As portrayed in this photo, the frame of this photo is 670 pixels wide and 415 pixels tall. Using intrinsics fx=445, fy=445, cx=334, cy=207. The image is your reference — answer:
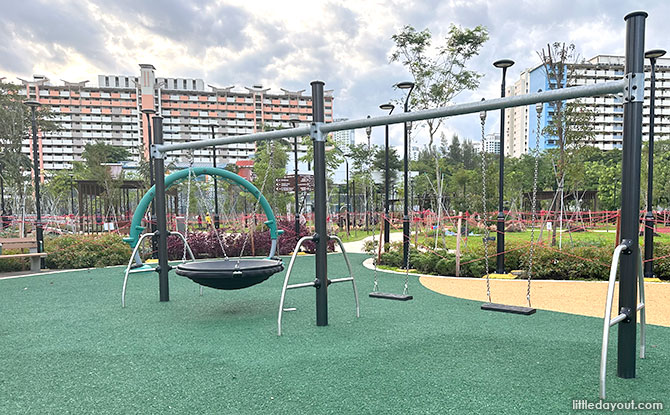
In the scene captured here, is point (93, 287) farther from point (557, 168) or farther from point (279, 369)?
point (557, 168)

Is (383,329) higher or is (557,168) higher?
(557,168)

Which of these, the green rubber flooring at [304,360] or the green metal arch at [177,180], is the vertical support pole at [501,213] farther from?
the green metal arch at [177,180]

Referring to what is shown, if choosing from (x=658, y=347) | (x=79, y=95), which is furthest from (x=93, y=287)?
(x=79, y=95)

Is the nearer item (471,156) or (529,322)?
(529,322)

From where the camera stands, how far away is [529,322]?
4746 millimetres

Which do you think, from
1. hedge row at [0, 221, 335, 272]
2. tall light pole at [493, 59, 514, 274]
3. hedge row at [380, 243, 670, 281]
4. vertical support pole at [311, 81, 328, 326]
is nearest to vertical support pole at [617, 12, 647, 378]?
vertical support pole at [311, 81, 328, 326]

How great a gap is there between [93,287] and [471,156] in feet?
230

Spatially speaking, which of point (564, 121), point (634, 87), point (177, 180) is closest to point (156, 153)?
point (177, 180)

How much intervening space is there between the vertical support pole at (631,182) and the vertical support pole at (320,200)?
2583 mm

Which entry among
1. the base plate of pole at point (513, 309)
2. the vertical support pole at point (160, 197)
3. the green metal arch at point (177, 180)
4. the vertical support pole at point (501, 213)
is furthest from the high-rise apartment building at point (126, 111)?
the base plate of pole at point (513, 309)

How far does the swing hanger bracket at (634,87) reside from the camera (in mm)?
2830

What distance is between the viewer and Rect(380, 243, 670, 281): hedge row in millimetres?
7645

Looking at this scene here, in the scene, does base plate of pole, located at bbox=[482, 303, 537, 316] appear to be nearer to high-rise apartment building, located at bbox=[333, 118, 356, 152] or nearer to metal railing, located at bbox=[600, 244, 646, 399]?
metal railing, located at bbox=[600, 244, 646, 399]

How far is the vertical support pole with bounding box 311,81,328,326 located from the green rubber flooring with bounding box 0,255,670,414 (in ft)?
0.99
